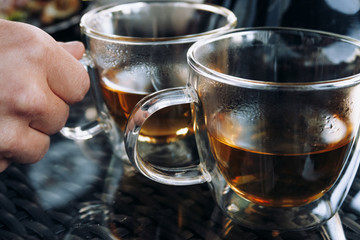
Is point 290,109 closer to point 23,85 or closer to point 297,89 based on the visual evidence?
point 297,89

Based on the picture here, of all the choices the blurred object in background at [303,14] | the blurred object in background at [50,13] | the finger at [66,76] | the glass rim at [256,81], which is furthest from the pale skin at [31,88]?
the blurred object in background at [50,13]

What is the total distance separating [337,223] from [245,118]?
15cm

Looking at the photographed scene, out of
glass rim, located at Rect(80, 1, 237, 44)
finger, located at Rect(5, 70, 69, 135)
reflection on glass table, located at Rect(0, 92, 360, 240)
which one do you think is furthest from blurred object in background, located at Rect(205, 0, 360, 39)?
finger, located at Rect(5, 70, 69, 135)

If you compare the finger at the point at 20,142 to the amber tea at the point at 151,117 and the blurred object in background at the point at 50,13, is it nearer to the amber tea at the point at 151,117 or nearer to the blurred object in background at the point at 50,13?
the amber tea at the point at 151,117

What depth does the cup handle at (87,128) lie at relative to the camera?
58 centimetres

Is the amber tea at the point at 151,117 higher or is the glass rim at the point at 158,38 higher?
the glass rim at the point at 158,38

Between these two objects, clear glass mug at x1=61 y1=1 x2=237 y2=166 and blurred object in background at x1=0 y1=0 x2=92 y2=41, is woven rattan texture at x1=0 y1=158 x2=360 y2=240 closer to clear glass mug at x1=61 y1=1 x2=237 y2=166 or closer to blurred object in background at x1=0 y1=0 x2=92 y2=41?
clear glass mug at x1=61 y1=1 x2=237 y2=166

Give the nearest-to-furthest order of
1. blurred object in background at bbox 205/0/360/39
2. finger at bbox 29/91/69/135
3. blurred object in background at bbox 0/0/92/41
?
finger at bbox 29/91/69/135, blurred object in background at bbox 205/0/360/39, blurred object in background at bbox 0/0/92/41

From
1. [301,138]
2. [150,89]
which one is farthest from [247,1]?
[301,138]

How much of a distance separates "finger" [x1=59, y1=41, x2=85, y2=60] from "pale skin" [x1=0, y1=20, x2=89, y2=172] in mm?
36

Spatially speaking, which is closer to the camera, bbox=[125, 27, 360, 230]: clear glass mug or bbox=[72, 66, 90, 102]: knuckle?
Answer: bbox=[125, 27, 360, 230]: clear glass mug

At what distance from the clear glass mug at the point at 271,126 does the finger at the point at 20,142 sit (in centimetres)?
11

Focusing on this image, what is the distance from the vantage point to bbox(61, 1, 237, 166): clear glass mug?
53 cm

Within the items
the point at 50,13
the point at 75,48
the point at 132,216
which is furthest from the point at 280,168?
the point at 50,13
